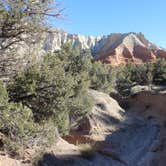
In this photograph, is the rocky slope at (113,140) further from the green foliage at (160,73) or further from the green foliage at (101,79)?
the green foliage at (160,73)

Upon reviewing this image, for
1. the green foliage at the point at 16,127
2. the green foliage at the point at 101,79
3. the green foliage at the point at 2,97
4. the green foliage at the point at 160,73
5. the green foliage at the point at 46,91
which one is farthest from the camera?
the green foliage at the point at 160,73

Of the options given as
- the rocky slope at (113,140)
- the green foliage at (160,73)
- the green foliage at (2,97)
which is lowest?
the rocky slope at (113,140)

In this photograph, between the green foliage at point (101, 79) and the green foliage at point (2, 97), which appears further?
the green foliage at point (101, 79)

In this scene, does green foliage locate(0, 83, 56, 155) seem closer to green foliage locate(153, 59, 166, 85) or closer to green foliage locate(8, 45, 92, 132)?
green foliage locate(8, 45, 92, 132)

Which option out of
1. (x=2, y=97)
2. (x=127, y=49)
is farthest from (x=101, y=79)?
(x=127, y=49)

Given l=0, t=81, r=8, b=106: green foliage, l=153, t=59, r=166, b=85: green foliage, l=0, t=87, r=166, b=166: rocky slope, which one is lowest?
l=0, t=87, r=166, b=166: rocky slope

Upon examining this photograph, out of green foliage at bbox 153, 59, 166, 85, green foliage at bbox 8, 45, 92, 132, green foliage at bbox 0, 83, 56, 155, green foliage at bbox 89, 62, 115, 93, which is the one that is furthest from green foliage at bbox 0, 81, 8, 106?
green foliage at bbox 153, 59, 166, 85

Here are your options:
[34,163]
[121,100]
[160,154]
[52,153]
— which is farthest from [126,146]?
[121,100]

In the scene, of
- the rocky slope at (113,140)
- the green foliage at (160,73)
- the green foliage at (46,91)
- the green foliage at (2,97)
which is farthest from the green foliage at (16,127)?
the green foliage at (160,73)

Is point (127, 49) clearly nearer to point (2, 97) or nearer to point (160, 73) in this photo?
point (160, 73)

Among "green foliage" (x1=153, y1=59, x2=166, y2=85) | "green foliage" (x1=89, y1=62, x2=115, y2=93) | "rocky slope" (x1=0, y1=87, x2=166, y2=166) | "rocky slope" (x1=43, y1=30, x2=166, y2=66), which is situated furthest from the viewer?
"rocky slope" (x1=43, y1=30, x2=166, y2=66)

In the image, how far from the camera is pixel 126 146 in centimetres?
2923

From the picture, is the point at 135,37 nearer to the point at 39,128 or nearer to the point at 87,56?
the point at 87,56

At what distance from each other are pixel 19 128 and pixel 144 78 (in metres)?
47.3
